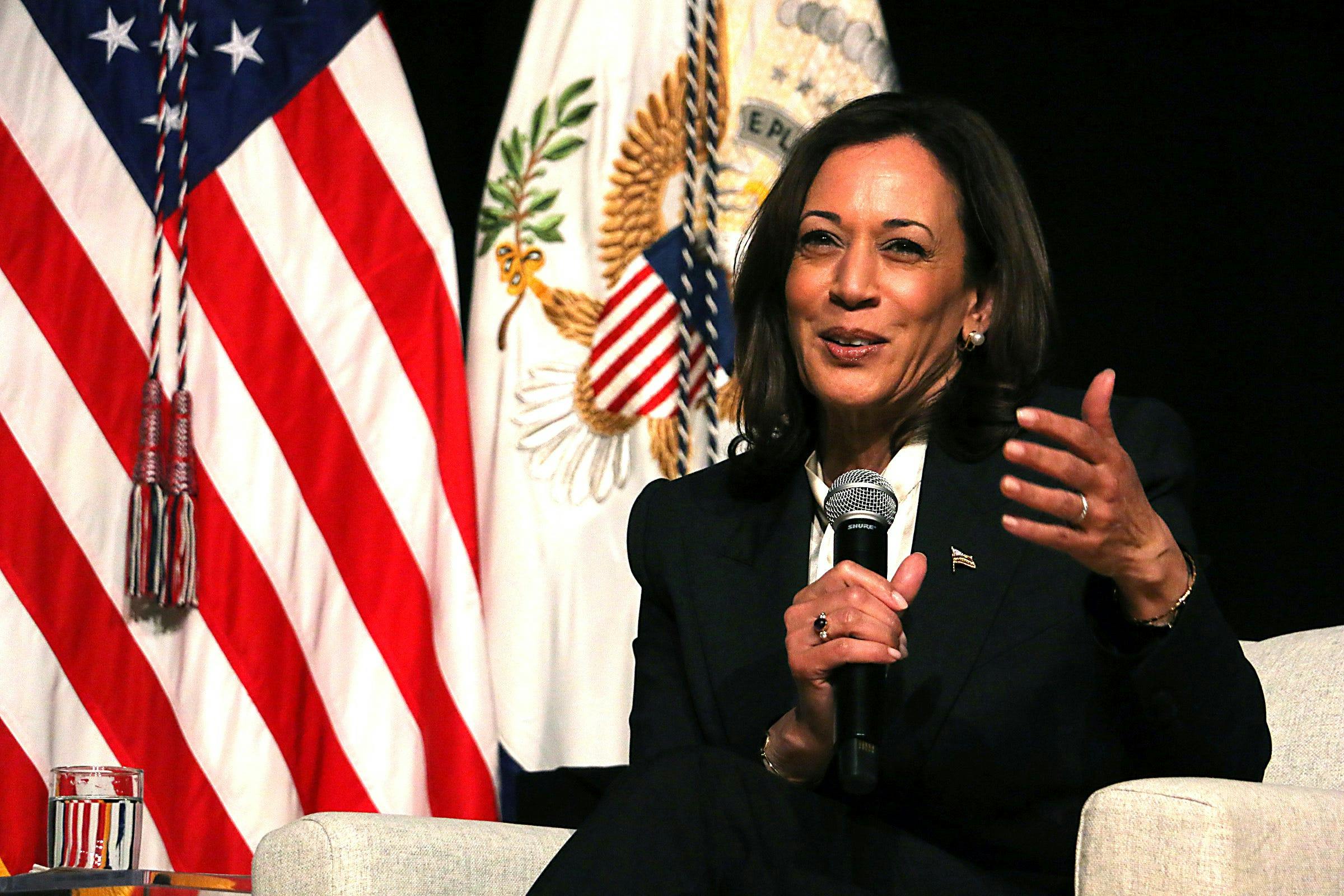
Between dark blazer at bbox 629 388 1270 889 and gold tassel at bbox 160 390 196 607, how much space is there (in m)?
0.95

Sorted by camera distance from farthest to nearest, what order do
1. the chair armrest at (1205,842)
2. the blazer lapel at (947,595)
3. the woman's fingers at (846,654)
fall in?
the blazer lapel at (947,595) → the woman's fingers at (846,654) → the chair armrest at (1205,842)

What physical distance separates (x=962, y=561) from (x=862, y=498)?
0.83ft

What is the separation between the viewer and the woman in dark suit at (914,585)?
1237mm

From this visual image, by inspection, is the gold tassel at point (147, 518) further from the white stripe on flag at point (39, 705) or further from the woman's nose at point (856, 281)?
the woman's nose at point (856, 281)

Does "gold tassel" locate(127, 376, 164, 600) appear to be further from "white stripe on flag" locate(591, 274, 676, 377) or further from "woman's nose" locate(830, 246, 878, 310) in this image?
"woman's nose" locate(830, 246, 878, 310)

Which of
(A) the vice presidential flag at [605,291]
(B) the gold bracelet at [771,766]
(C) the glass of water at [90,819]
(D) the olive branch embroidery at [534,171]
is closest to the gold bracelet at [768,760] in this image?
(B) the gold bracelet at [771,766]

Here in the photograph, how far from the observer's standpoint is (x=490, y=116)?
290 centimetres

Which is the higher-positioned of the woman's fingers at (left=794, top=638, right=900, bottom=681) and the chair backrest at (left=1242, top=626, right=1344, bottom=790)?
the woman's fingers at (left=794, top=638, right=900, bottom=681)

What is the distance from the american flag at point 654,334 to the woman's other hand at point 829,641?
3.56ft

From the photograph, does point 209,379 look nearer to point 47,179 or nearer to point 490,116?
point 47,179

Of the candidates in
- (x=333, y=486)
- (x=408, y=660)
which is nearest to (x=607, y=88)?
(x=333, y=486)

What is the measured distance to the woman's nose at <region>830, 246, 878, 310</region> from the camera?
5.25 feet

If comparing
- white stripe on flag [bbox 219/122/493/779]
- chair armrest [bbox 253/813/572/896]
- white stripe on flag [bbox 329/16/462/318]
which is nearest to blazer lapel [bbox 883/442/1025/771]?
chair armrest [bbox 253/813/572/896]

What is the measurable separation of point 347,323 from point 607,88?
0.62m
